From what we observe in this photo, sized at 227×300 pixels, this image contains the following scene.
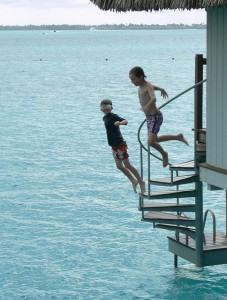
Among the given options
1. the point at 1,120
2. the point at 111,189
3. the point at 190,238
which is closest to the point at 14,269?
the point at 190,238

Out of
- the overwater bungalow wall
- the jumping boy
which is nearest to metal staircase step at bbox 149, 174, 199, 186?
the jumping boy

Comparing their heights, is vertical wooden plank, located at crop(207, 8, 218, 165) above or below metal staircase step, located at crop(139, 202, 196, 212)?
above

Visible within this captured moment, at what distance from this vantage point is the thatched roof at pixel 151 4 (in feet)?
48.4

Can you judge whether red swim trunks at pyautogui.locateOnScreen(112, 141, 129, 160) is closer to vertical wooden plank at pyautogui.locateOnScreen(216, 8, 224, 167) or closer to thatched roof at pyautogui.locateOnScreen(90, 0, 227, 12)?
vertical wooden plank at pyautogui.locateOnScreen(216, 8, 224, 167)

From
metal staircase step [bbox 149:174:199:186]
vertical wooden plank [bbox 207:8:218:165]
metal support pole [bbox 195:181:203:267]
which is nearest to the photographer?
vertical wooden plank [bbox 207:8:218:165]

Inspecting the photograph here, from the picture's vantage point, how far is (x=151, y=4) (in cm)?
1548

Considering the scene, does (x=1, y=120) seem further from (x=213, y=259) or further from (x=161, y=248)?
(x=213, y=259)

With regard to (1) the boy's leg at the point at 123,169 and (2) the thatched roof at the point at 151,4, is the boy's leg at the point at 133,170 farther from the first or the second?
(2) the thatched roof at the point at 151,4

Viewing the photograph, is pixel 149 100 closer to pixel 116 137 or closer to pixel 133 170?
pixel 116 137

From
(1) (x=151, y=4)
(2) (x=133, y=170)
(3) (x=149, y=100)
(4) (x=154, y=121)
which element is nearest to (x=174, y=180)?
(2) (x=133, y=170)

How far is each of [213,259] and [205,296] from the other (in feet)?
9.37

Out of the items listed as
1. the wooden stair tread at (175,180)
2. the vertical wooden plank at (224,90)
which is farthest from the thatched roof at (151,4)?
the wooden stair tread at (175,180)

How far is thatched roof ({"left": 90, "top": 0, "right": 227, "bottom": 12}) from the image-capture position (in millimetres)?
14758

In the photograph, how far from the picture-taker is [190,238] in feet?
66.1
